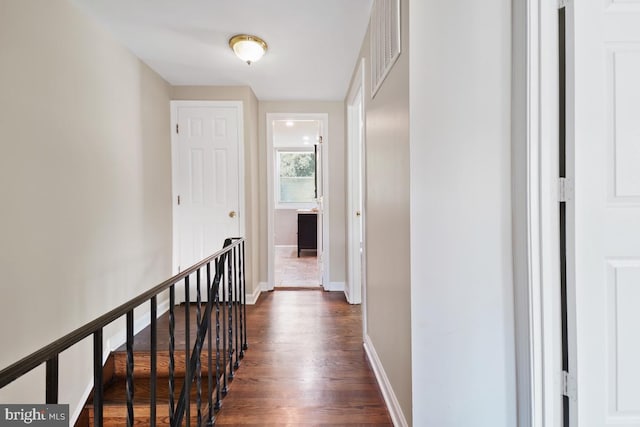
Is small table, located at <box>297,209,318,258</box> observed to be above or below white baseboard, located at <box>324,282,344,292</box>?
above

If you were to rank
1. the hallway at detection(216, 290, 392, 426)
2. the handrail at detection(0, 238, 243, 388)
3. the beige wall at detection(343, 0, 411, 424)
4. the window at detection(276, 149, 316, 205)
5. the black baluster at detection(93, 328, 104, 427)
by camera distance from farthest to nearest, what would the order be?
the window at detection(276, 149, 316, 205) → the hallway at detection(216, 290, 392, 426) → the beige wall at detection(343, 0, 411, 424) → the black baluster at detection(93, 328, 104, 427) → the handrail at detection(0, 238, 243, 388)

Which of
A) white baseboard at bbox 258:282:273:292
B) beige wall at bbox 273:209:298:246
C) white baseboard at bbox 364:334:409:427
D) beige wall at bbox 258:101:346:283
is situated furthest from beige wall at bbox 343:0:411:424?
beige wall at bbox 273:209:298:246

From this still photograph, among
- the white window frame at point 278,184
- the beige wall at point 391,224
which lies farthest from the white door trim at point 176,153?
the white window frame at point 278,184

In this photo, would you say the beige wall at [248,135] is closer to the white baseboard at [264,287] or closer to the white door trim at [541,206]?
the white baseboard at [264,287]

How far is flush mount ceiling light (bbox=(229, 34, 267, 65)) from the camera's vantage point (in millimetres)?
2205

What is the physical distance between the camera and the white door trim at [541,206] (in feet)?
3.47

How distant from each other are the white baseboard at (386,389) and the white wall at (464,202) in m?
0.22

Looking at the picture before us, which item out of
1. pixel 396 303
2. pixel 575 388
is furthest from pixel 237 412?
pixel 575 388

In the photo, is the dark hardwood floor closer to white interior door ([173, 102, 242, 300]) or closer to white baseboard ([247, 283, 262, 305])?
white baseboard ([247, 283, 262, 305])

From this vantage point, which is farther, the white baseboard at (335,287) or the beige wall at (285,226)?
the beige wall at (285,226)

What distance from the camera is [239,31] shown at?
215 centimetres

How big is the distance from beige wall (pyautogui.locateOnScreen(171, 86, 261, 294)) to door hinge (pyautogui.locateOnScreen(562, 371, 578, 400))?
2712 mm

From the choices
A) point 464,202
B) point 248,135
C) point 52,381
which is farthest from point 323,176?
point 52,381

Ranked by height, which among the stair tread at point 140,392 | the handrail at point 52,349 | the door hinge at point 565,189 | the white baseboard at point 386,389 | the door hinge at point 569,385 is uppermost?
the door hinge at point 565,189
